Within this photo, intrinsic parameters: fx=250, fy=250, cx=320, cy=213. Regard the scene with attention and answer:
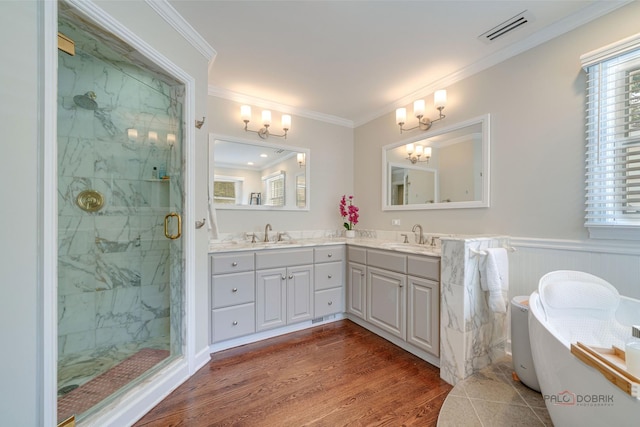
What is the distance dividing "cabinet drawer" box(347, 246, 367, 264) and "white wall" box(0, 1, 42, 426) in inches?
92.8

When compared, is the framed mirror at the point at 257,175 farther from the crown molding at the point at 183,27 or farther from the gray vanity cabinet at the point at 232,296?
the crown molding at the point at 183,27

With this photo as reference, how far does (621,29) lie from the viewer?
1.60 m

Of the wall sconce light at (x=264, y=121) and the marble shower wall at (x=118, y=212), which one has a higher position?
the wall sconce light at (x=264, y=121)

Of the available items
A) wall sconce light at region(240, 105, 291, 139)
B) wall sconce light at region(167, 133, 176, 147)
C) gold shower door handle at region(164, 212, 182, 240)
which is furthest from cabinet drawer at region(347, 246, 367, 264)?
wall sconce light at region(167, 133, 176, 147)

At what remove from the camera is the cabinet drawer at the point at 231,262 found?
225 cm

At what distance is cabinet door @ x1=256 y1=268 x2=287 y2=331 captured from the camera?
2.44 meters

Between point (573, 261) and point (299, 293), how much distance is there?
2.26 metres

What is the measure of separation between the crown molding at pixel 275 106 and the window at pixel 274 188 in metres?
0.83

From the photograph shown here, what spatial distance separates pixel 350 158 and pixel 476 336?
105 inches

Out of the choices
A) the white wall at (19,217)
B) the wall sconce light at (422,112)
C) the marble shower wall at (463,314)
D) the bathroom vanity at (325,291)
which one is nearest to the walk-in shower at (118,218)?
the bathroom vanity at (325,291)

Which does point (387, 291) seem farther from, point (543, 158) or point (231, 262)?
point (543, 158)

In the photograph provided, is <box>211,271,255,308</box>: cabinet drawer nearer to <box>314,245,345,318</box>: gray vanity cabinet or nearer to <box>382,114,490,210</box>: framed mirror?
<box>314,245,345,318</box>: gray vanity cabinet

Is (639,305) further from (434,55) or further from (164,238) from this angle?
(164,238)

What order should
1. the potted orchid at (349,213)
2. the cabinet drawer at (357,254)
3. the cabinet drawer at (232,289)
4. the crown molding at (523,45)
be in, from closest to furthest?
the crown molding at (523,45) → the cabinet drawer at (232,289) → the cabinet drawer at (357,254) → the potted orchid at (349,213)
